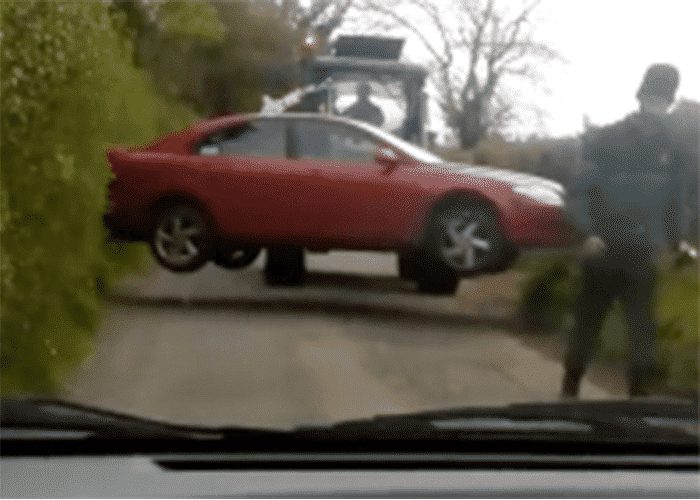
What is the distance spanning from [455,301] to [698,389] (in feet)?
2.39

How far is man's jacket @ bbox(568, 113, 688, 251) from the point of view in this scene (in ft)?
12.1

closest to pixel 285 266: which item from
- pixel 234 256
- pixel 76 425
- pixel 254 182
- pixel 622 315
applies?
pixel 234 256

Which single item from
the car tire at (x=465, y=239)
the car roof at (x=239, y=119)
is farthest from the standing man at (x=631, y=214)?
the car roof at (x=239, y=119)

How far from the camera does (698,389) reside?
364cm

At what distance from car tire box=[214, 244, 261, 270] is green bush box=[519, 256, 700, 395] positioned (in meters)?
0.76

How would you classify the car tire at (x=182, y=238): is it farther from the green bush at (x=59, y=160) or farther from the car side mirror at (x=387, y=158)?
the car side mirror at (x=387, y=158)

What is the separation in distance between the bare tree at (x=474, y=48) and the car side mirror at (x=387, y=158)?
22 centimetres

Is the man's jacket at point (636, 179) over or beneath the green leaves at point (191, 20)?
beneath

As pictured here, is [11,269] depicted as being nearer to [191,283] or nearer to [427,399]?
[191,283]

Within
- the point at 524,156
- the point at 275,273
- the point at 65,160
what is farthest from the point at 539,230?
the point at 65,160

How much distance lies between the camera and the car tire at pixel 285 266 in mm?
3619

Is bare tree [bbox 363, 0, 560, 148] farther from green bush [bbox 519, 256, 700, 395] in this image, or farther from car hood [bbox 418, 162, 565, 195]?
green bush [bbox 519, 256, 700, 395]

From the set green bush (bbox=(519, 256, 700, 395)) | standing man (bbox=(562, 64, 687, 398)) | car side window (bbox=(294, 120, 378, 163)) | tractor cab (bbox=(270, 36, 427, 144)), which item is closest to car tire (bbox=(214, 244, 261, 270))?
car side window (bbox=(294, 120, 378, 163))

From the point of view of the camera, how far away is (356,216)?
142 inches
